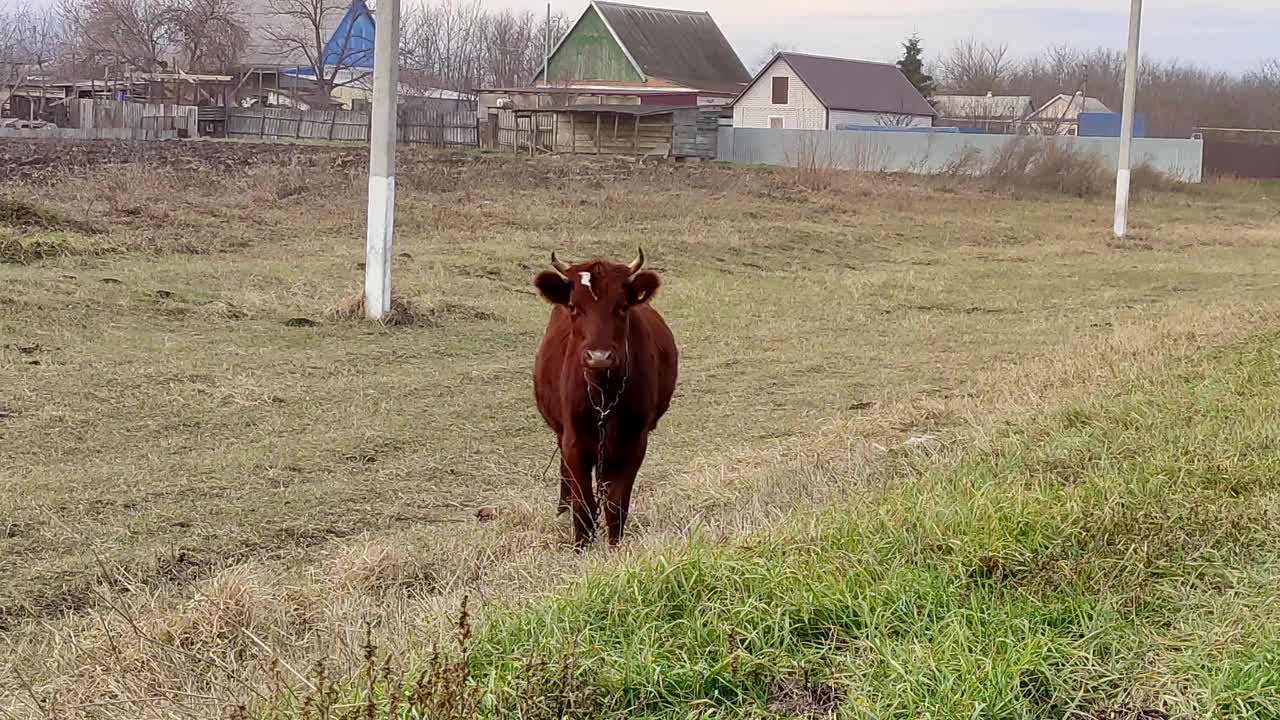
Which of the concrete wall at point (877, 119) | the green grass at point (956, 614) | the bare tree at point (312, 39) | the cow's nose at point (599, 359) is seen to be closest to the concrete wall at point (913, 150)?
the concrete wall at point (877, 119)

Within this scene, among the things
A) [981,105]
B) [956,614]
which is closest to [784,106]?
[981,105]

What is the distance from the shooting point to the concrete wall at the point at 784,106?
226 feet

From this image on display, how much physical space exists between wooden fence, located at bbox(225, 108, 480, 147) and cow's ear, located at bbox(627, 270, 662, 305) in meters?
47.2

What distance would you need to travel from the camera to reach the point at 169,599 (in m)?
6.12

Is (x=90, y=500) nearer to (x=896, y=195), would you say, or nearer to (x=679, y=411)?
(x=679, y=411)

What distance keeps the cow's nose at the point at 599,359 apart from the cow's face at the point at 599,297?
0.02 m

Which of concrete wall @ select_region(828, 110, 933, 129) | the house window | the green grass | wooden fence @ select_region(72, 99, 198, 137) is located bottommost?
the green grass

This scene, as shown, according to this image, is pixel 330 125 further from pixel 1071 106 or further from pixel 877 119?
pixel 1071 106

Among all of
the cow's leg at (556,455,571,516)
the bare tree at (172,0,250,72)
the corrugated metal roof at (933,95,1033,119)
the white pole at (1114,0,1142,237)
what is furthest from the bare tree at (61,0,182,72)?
the cow's leg at (556,455,571,516)

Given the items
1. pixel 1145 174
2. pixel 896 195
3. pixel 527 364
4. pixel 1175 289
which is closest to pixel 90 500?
pixel 527 364

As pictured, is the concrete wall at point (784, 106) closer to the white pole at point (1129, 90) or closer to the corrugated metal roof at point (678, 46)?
the corrugated metal roof at point (678, 46)

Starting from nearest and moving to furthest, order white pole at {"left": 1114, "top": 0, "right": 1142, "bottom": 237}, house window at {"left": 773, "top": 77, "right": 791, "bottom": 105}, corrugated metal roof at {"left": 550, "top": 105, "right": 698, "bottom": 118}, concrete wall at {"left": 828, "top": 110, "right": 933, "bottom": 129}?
white pole at {"left": 1114, "top": 0, "right": 1142, "bottom": 237}, corrugated metal roof at {"left": 550, "top": 105, "right": 698, "bottom": 118}, concrete wall at {"left": 828, "top": 110, "right": 933, "bottom": 129}, house window at {"left": 773, "top": 77, "right": 791, "bottom": 105}

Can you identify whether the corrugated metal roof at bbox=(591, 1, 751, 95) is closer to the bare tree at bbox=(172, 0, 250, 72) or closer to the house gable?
the house gable

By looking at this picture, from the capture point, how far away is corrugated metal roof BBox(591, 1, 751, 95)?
245 ft
